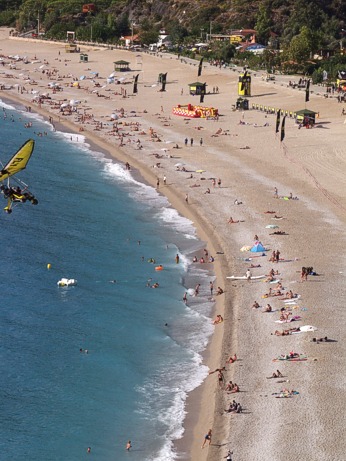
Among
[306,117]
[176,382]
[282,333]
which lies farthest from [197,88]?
[176,382]

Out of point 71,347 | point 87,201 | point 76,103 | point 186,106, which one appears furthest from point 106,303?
point 76,103

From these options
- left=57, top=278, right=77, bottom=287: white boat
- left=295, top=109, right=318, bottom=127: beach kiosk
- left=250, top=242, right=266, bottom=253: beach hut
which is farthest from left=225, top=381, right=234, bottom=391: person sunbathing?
left=295, top=109, right=318, bottom=127: beach kiosk

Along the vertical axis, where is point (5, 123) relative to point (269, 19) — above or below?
below

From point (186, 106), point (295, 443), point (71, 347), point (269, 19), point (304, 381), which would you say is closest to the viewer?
point (295, 443)

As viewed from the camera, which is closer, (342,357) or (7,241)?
(342,357)

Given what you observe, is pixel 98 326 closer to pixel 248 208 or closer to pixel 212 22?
pixel 248 208

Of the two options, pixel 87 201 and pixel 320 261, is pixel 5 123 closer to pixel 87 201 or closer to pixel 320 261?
pixel 87 201
